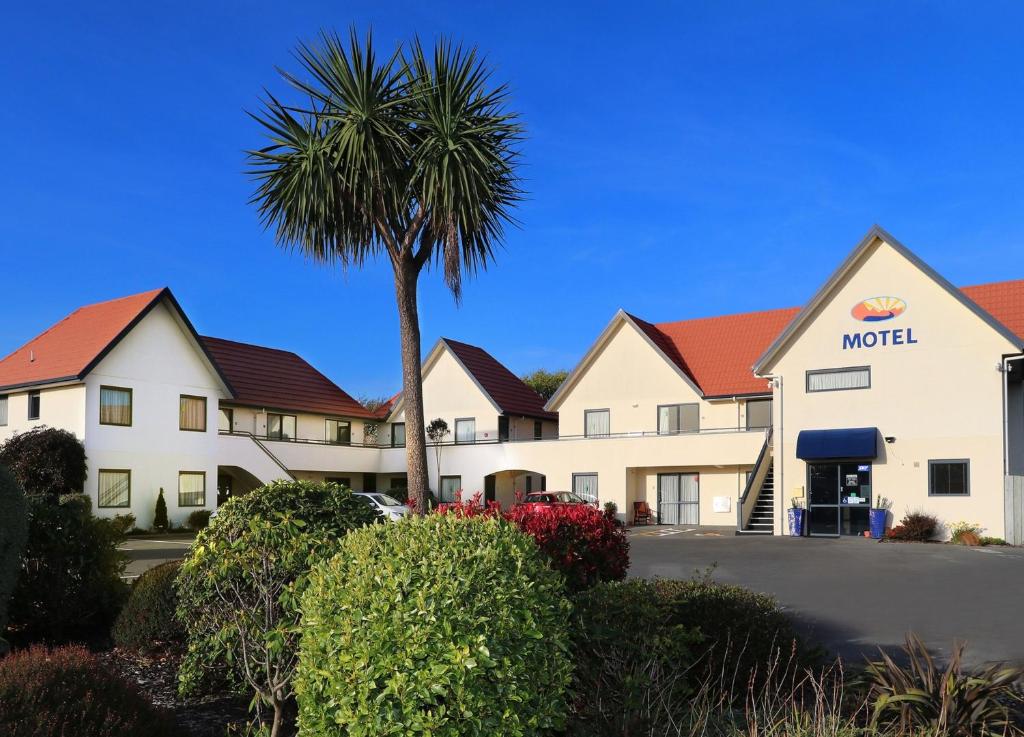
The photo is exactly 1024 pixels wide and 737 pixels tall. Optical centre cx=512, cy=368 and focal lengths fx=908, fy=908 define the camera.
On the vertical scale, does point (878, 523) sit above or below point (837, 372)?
below

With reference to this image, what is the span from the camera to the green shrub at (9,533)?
736cm

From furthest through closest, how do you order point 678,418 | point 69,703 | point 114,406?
point 678,418 < point 114,406 < point 69,703

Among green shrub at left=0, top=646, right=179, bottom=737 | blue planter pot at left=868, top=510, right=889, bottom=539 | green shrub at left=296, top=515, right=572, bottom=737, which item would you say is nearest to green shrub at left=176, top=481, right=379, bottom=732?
green shrub at left=0, top=646, right=179, bottom=737

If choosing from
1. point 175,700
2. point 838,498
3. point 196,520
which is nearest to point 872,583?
point 175,700

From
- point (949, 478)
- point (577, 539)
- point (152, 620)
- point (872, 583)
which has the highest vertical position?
point (577, 539)

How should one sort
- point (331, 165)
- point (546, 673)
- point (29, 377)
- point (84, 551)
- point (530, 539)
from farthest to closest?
point (29, 377)
point (331, 165)
point (84, 551)
point (530, 539)
point (546, 673)

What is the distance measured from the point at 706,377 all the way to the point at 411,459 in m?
21.1

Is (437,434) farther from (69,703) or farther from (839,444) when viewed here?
(69,703)

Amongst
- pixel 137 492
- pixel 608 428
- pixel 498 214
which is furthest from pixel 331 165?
pixel 608 428

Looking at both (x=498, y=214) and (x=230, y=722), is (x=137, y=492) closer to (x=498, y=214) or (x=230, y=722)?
(x=498, y=214)

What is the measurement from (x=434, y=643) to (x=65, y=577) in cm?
675

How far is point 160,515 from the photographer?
34312 millimetres

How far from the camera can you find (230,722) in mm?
6668

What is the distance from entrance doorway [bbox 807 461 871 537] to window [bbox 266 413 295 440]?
22775mm
